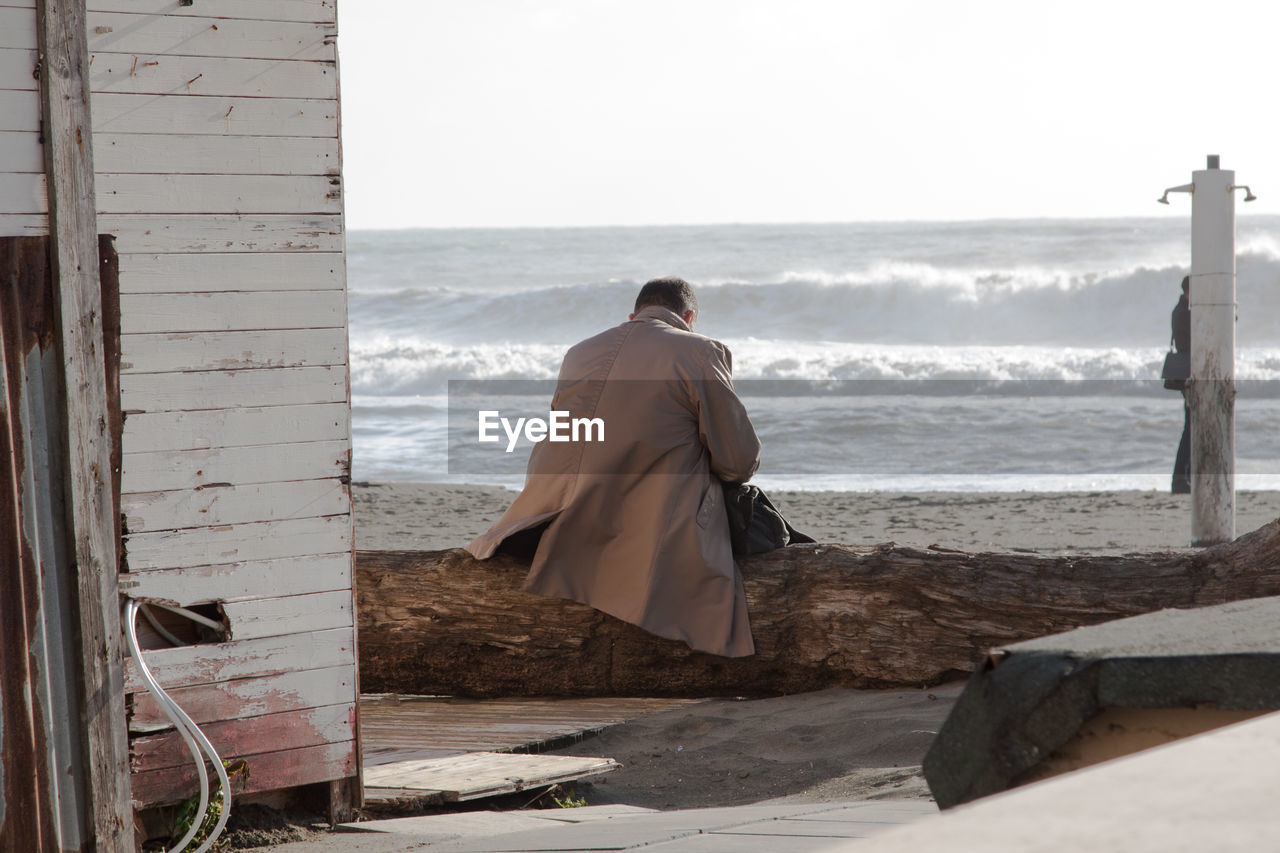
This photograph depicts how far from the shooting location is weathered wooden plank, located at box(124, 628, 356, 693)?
3.41 meters

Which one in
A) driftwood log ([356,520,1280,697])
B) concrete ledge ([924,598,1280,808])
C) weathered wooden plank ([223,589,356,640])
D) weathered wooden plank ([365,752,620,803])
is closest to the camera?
concrete ledge ([924,598,1280,808])

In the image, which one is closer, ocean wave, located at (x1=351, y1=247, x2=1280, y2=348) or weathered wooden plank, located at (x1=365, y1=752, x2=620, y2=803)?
weathered wooden plank, located at (x1=365, y1=752, x2=620, y2=803)

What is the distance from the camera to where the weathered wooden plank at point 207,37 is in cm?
324

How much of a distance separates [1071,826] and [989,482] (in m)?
11.6

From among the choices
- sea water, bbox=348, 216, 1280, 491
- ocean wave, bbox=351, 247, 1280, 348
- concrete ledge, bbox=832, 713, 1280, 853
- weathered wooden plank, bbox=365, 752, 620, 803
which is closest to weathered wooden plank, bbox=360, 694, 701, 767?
weathered wooden plank, bbox=365, 752, 620, 803

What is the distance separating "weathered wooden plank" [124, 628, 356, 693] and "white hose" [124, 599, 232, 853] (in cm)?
4

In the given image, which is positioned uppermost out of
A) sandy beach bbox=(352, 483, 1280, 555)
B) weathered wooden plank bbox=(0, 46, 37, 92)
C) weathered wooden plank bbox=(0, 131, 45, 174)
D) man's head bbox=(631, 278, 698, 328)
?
weathered wooden plank bbox=(0, 46, 37, 92)

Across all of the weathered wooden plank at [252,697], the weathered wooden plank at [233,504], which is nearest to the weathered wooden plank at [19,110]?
the weathered wooden plank at [233,504]

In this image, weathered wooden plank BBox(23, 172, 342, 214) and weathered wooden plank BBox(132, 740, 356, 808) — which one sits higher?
weathered wooden plank BBox(23, 172, 342, 214)

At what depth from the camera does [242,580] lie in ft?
11.5

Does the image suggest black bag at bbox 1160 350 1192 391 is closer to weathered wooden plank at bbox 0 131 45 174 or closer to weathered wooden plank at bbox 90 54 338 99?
weathered wooden plank at bbox 90 54 338 99

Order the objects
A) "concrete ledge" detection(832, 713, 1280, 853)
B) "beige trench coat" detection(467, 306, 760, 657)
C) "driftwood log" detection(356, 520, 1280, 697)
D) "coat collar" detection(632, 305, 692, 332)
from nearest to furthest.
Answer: "concrete ledge" detection(832, 713, 1280, 853)
"driftwood log" detection(356, 520, 1280, 697)
"beige trench coat" detection(467, 306, 760, 657)
"coat collar" detection(632, 305, 692, 332)

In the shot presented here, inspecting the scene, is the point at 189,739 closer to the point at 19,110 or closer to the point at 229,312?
the point at 229,312

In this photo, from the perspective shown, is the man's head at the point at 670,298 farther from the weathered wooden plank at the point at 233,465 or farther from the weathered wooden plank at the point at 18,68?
the weathered wooden plank at the point at 18,68
